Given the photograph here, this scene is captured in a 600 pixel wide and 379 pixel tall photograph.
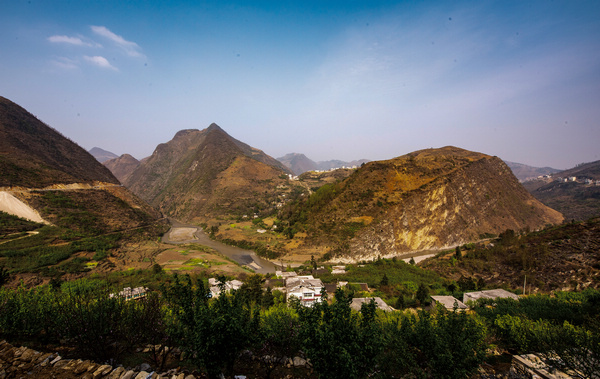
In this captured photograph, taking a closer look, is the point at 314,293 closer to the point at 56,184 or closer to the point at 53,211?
the point at 53,211

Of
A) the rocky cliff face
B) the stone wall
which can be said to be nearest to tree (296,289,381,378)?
the stone wall

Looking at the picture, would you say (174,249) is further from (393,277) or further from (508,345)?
(508,345)

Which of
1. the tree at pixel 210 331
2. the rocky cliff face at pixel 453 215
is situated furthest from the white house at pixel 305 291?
the rocky cliff face at pixel 453 215

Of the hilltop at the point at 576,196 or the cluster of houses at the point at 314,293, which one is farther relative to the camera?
the hilltop at the point at 576,196

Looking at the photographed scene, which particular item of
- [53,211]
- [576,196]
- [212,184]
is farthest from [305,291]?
[576,196]

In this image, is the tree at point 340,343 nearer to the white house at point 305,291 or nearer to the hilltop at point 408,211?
the white house at point 305,291

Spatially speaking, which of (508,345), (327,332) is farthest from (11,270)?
(508,345)
